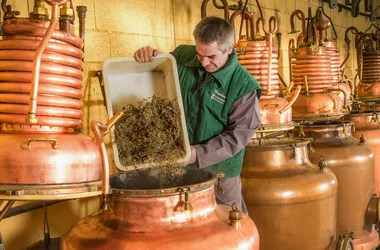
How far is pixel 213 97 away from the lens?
8.29 ft

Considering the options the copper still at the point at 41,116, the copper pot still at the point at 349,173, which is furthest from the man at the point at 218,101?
the copper pot still at the point at 349,173

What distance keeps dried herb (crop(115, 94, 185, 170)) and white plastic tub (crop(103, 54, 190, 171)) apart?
0.14ft

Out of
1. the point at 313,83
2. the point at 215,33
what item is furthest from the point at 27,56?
the point at 313,83

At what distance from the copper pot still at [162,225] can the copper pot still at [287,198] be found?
101 centimetres

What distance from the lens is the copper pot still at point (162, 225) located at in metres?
1.76

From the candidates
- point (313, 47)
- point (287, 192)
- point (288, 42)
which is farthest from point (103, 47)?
point (288, 42)

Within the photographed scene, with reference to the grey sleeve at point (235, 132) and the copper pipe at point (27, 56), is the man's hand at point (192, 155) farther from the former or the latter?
the copper pipe at point (27, 56)

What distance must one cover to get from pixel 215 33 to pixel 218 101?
34 centimetres

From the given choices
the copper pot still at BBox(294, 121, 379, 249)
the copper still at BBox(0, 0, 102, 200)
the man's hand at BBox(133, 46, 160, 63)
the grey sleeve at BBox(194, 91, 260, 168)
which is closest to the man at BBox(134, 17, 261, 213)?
the grey sleeve at BBox(194, 91, 260, 168)

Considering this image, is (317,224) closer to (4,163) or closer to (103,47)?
(103,47)

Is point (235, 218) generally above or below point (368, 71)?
below

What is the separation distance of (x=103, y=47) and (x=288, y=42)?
322 cm

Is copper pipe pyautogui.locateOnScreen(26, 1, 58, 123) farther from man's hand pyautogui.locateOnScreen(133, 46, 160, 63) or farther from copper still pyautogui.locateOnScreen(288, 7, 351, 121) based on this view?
copper still pyautogui.locateOnScreen(288, 7, 351, 121)

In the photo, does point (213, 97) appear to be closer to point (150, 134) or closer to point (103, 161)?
point (150, 134)
